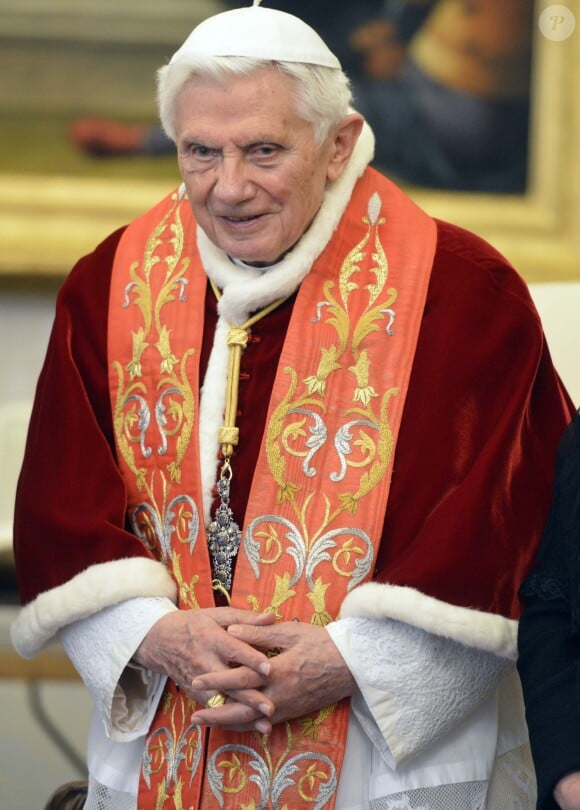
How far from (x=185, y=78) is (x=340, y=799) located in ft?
4.47

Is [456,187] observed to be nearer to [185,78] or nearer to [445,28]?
[445,28]

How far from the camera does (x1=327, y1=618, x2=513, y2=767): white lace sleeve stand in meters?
2.47

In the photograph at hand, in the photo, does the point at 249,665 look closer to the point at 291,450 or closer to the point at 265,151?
the point at 291,450

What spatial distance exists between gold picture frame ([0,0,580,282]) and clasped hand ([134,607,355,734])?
6.43 ft

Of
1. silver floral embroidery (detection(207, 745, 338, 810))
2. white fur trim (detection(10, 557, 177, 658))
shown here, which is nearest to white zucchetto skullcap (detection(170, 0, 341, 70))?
white fur trim (detection(10, 557, 177, 658))

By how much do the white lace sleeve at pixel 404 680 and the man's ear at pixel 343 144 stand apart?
88 cm

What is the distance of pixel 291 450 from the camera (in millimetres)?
2641

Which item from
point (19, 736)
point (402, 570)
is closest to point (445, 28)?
point (402, 570)

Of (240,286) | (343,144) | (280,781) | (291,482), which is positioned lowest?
(280,781)

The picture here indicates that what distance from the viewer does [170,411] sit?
2.75 metres

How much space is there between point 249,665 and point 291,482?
14.7 inches

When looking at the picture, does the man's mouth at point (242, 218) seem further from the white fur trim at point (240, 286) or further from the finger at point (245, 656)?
the finger at point (245, 656)

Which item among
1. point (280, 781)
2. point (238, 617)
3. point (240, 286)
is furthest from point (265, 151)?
point (280, 781)

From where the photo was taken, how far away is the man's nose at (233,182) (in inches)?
99.6
